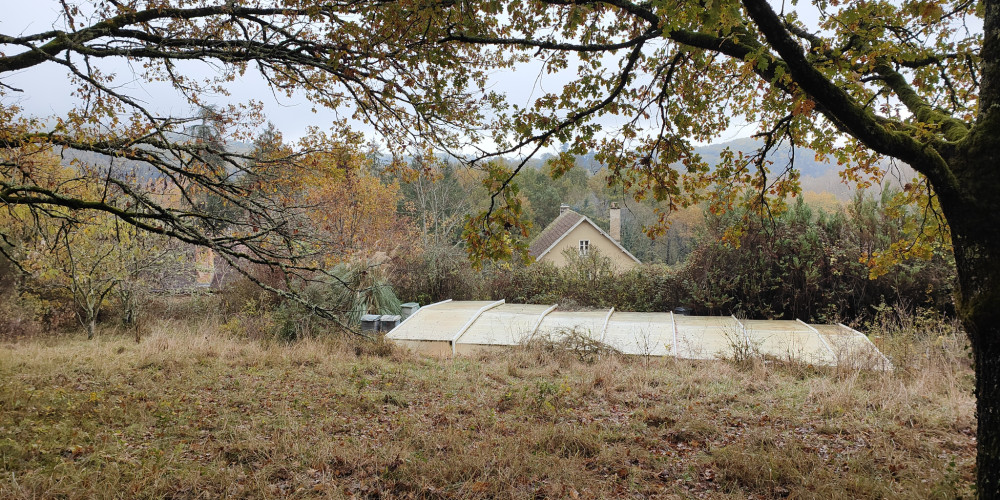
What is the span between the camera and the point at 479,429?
16.7ft

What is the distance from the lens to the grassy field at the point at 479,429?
378cm

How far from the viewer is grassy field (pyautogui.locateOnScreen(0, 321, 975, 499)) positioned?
3777 mm

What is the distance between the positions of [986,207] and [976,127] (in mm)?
503

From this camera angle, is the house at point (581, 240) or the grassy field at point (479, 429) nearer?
the grassy field at point (479, 429)

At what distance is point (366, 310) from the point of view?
12.2 meters

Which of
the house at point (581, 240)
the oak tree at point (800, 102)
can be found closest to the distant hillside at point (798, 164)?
the oak tree at point (800, 102)

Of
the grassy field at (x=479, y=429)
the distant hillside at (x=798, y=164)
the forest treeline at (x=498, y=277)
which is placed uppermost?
the distant hillside at (x=798, y=164)

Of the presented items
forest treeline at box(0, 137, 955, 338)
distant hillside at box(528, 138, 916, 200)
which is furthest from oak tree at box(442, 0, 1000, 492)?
forest treeline at box(0, 137, 955, 338)

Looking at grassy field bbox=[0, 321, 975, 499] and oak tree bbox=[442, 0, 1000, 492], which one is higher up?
oak tree bbox=[442, 0, 1000, 492]

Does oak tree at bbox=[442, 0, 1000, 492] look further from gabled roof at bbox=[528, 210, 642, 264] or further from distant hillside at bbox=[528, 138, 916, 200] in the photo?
gabled roof at bbox=[528, 210, 642, 264]

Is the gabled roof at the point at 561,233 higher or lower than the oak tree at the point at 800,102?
higher

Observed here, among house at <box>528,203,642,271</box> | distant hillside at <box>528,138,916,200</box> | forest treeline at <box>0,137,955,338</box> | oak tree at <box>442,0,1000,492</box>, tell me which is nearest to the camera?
oak tree at <box>442,0,1000,492</box>

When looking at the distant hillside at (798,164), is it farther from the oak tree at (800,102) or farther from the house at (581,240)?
the house at (581,240)

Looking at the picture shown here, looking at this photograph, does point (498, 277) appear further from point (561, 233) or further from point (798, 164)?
point (561, 233)
